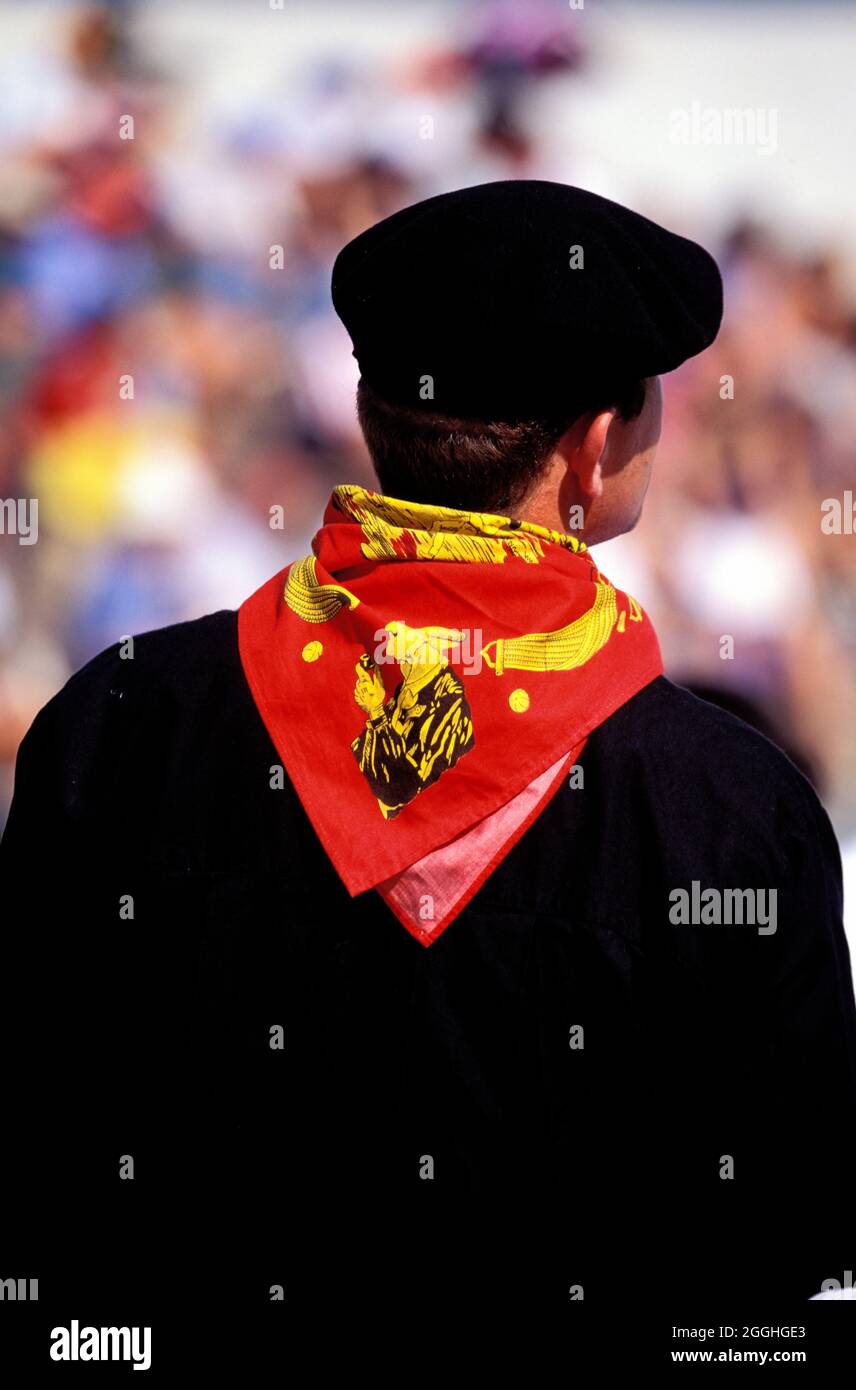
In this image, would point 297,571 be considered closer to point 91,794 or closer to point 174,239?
point 91,794

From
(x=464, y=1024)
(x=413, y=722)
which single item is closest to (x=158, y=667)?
(x=413, y=722)

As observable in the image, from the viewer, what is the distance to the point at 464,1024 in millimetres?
1045

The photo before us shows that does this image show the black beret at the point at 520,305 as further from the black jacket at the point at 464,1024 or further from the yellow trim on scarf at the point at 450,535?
the black jacket at the point at 464,1024

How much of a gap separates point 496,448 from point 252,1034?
0.49 metres

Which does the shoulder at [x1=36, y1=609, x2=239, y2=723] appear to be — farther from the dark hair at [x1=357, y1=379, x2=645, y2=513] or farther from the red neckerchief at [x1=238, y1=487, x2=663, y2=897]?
the dark hair at [x1=357, y1=379, x2=645, y2=513]

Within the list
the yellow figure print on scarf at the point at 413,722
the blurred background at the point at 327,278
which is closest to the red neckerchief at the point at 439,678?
the yellow figure print on scarf at the point at 413,722

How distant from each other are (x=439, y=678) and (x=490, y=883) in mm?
158

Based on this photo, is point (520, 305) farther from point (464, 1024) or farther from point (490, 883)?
point (464, 1024)

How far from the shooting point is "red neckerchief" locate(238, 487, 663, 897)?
1.02 meters

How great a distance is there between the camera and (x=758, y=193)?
8.25 ft

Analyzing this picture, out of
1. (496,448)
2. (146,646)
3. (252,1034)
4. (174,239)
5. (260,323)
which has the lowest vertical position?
(252,1034)

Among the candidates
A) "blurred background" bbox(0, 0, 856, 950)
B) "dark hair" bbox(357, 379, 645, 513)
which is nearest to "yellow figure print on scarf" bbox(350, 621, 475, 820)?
"dark hair" bbox(357, 379, 645, 513)

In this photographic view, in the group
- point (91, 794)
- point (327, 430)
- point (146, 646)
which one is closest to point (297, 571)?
point (146, 646)

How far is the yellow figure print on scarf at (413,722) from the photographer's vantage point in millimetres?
1030
